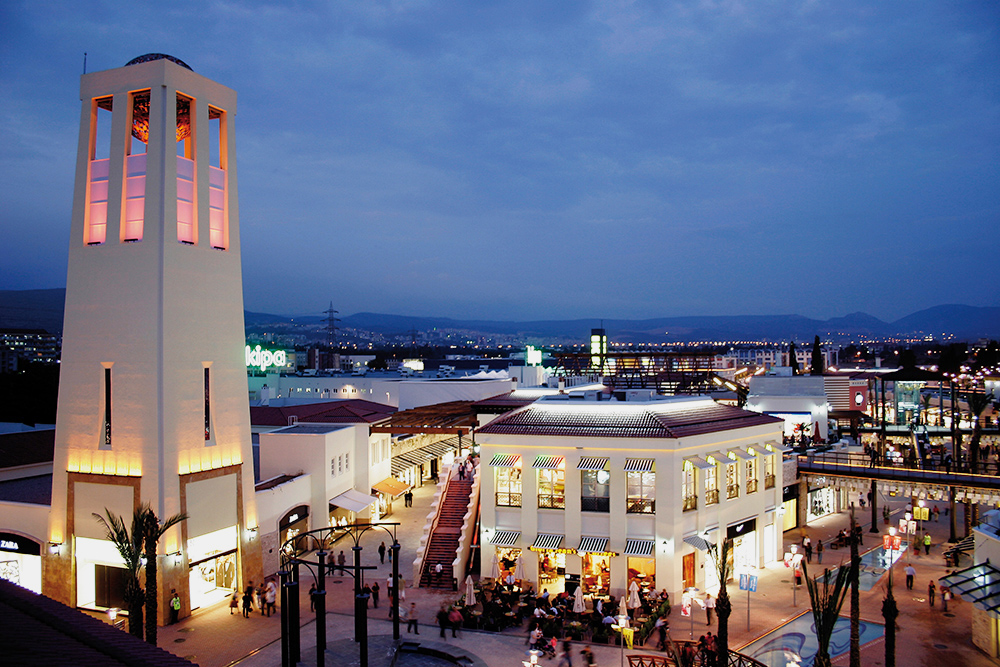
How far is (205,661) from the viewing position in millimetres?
21938

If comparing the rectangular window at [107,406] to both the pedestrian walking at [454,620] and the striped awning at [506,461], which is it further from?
the striped awning at [506,461]

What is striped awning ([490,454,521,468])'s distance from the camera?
29.0 meters

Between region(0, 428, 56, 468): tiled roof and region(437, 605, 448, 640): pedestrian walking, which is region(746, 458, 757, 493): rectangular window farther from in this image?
region(0, 428, 56, 468): tiled roof

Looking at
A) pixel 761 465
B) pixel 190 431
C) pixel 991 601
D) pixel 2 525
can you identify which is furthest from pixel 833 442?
pixel 2 525

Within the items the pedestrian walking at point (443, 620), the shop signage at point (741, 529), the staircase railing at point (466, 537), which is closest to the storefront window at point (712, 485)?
the shop signage at point (741, 529)

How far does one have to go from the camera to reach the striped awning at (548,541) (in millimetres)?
27922

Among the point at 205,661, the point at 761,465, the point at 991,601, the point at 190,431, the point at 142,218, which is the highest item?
the point at 142,218

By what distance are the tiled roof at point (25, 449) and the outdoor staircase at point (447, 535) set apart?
19.4 m

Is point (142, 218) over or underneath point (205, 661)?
over

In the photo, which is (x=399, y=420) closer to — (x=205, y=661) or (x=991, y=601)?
(x=205, y=661)

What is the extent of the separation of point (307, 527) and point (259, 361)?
3791cm

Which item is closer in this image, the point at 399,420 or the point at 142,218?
the point at 142,218

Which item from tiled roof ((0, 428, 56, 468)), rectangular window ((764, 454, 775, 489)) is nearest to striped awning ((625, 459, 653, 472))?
rectangular window ((764, 454, 775, 489))

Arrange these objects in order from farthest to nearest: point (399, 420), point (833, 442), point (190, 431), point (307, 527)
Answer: point (833, 442)
point (399, 420)
point (307, 527)
point (190, 431)
